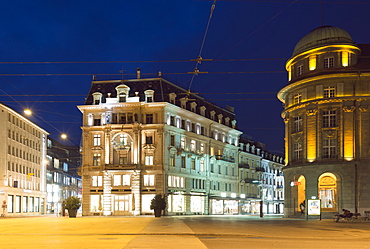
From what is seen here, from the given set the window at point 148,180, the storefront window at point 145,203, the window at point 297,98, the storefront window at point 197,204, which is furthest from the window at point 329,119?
the storefront window at point 197,204

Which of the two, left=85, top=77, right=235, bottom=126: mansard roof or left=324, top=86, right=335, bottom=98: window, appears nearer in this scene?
left=324, top=86, right=335, bottom=98: window

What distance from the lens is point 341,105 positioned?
55344 millimetres

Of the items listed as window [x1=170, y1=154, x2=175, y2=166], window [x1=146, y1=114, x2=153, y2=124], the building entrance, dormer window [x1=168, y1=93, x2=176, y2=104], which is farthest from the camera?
dormer window [x1=168, y1=93, x2=176, y2=104]

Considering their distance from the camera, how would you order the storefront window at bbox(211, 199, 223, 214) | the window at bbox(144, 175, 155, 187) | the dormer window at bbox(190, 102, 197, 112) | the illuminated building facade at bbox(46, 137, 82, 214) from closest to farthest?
the window at bbox(144, 175, 155, 187)
the dormer window at bbox(190, 102, 197, 112)
the storefront window at bbox(211, 199, 223, 214)
the illuminated building facade at bbox(46, 137, 82, 214)

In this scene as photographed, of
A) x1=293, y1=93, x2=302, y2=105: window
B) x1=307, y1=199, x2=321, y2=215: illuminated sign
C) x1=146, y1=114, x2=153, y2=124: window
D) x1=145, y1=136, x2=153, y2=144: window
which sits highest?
x1=293, y1=93, x2=302, y2=105: window

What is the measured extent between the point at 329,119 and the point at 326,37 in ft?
32.4

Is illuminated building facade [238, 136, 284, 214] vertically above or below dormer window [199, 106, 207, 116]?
below

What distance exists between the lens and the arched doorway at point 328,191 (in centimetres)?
5588

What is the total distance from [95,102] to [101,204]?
52.2 feet

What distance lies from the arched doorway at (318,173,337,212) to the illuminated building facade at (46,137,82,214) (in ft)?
199

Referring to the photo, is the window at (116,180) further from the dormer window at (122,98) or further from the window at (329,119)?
the window at (329,119)

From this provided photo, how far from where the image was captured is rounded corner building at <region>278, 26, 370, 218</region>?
177 feet

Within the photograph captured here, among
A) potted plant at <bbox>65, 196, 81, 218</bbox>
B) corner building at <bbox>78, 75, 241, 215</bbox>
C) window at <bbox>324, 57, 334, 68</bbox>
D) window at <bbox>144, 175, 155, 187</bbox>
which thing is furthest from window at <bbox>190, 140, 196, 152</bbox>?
window at <bbox>324, 57, 334, 68</bbox>

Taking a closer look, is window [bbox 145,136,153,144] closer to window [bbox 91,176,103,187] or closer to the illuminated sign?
window [bbox 91,176,103,187]
